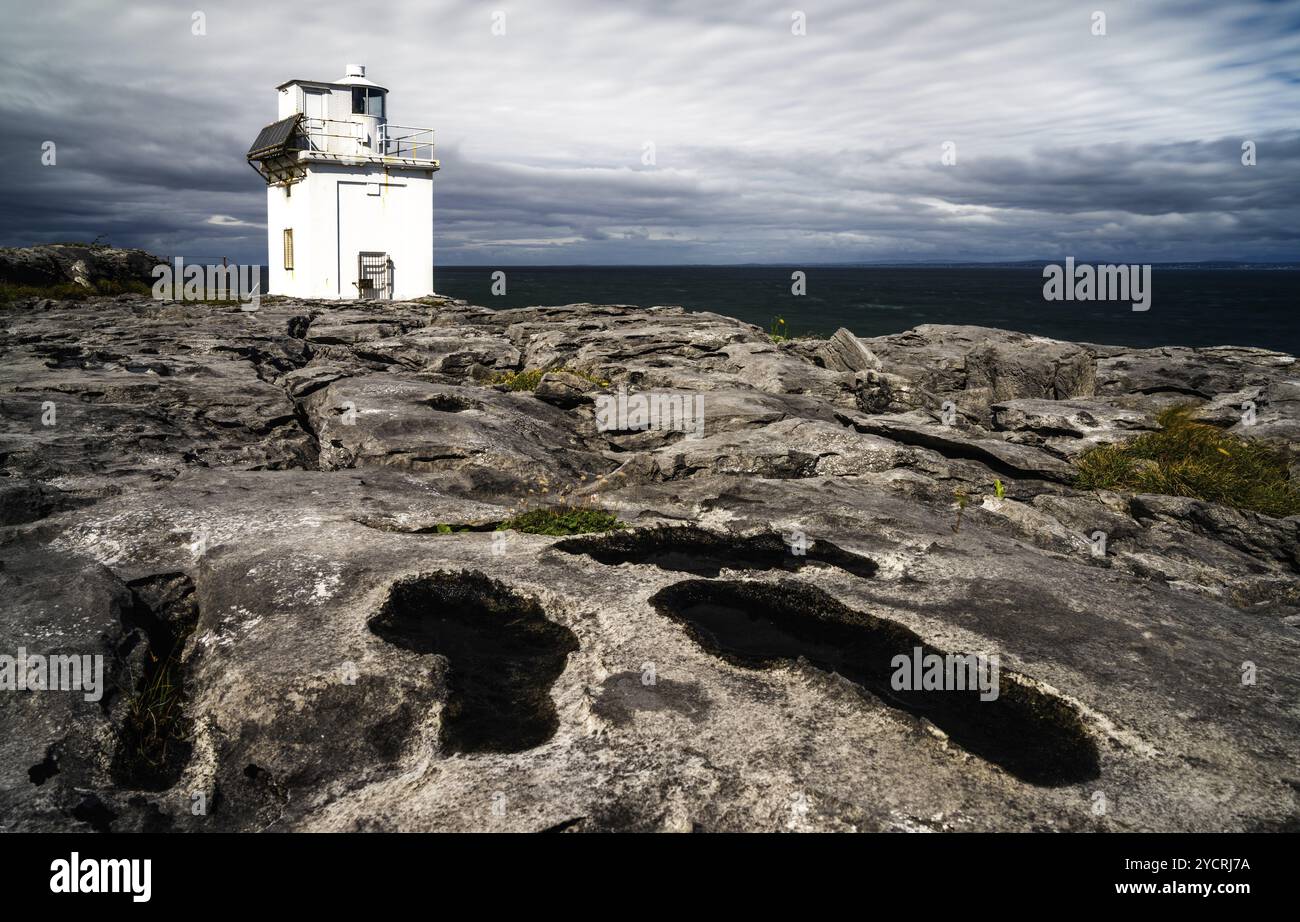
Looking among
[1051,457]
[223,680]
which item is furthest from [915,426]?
[223,680]

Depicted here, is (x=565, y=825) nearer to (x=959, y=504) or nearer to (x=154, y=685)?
→ (x=154, y=685)

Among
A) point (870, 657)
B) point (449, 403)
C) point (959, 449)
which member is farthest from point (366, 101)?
point (870, 657)

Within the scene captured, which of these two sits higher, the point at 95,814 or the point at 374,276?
the point at 374,276

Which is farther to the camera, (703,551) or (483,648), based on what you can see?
(703,551)

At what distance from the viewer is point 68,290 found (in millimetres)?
44562

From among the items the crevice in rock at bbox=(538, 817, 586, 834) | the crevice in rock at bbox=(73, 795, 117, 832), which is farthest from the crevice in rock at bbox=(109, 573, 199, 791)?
the crevice in rock at bbox=(538, 817, 586, 834)

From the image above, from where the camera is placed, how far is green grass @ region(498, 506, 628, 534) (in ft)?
37.7

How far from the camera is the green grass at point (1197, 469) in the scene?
1664cm

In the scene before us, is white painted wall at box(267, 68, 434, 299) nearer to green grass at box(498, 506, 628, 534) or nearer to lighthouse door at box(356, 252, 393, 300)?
lighthouse door at box(356, 252, 393, 300)

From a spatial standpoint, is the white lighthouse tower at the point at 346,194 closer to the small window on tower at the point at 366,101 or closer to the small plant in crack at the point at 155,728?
the small window on tower at the point at 366,101

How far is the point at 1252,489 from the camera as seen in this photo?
16.8m

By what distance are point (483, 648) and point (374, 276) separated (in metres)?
42.1

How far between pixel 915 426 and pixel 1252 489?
6.48 m

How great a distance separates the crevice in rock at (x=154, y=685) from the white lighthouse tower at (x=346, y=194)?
39695 mm
